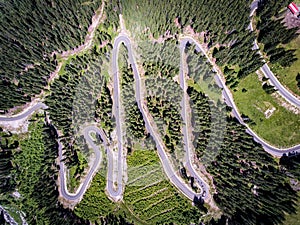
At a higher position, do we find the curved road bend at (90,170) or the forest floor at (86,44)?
the forest floor at (86,44)

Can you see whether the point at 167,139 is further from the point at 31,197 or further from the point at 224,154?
the point at 31,197

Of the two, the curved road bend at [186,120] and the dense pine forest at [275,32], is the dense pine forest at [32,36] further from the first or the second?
the dense pine forest at [275,32]

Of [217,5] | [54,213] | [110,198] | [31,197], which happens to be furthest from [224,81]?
[31,197]

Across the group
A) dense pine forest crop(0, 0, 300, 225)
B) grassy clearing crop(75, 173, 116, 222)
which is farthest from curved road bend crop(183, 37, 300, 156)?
grassy clearing crop(75, 173, 116, 222)

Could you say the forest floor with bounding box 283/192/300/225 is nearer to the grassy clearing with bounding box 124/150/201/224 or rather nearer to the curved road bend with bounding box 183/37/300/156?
the curved road bend with bounding box 183/37/300/156

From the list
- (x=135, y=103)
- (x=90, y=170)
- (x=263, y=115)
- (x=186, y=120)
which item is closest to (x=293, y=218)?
(x=263, y=115)

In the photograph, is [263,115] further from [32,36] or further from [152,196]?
[32,36]

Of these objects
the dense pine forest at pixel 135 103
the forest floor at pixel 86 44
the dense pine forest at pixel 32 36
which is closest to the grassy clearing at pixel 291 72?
the dense pine forest at pixel 135 103
